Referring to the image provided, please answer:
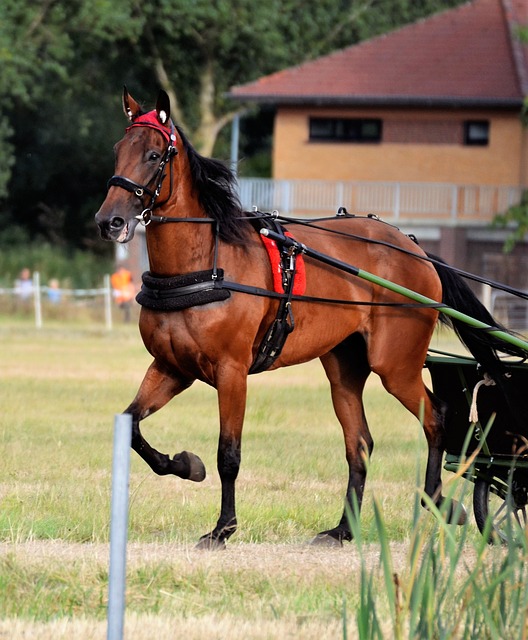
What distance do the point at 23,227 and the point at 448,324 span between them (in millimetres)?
40975

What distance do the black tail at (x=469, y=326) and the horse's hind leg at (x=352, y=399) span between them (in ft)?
2.29

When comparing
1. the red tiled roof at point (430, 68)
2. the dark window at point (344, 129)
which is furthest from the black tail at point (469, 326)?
the dark window at point (344, 129)

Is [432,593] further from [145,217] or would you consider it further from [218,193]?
[218,193]

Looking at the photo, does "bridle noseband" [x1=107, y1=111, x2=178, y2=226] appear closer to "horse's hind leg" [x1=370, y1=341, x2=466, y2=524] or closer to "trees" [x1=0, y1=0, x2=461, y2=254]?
"horse's hind leg" [x1=370, y1=341, x2=466, y2=524]

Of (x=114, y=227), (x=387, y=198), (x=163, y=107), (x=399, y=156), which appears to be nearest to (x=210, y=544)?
(x=114, y=227)

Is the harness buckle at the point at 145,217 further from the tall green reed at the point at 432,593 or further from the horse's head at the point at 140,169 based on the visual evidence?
the tall green reed at the point at 432,593

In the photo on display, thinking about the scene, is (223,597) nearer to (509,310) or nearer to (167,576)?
(167,576)

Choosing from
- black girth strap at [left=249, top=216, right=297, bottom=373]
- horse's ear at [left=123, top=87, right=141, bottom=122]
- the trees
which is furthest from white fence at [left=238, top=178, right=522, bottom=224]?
horse's ear at [left=123, top=87, right=141, bottom=122]

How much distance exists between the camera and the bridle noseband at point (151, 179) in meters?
7.02

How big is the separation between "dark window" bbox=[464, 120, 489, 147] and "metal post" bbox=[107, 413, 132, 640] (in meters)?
33.8

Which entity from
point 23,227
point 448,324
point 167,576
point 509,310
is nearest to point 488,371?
point 448,324

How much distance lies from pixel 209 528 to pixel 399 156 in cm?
3055

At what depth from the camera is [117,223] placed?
6883 millimetres

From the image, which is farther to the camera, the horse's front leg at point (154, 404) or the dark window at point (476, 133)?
the dark window at point (476, 133)
